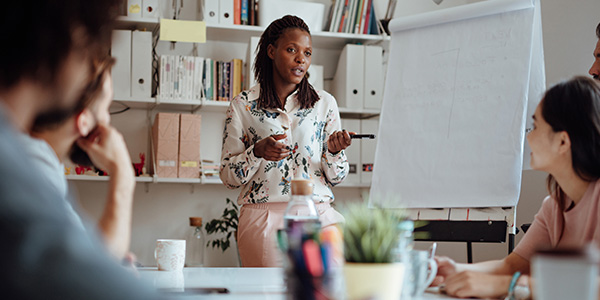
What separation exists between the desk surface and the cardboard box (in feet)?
4.92

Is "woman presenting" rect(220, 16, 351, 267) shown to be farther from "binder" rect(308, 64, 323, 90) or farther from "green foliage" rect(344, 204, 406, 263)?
"green foliage" rect(344, 204, 406, 263)

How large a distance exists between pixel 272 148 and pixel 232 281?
67cm

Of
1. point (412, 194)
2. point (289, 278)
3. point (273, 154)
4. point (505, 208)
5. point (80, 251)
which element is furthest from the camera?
point (412, 194)

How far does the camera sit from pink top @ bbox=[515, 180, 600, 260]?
116 centimetres

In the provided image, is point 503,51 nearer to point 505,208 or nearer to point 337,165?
point 505,208

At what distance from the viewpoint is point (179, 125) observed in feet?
9.57

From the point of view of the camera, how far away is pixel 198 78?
298 centimetres

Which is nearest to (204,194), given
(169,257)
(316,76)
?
(316,76)

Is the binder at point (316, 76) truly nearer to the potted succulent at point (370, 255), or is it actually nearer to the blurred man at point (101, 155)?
the blurred man at point (101, 155)

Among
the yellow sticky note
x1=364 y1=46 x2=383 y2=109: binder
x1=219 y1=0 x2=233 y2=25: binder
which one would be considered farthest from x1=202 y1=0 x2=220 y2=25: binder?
x1=364 y1=46 x2=383 y2=109: binder

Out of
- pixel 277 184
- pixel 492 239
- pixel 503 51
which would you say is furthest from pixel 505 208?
pixel 277 184

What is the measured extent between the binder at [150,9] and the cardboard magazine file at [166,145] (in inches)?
20.8

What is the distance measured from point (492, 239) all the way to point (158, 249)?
51.8 inches

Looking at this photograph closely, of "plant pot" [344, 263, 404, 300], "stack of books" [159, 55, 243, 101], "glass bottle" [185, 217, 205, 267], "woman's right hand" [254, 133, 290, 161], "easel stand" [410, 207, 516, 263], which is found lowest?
"glass bottle" [185, 217, 205, 267]
